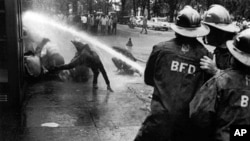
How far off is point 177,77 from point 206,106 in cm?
61

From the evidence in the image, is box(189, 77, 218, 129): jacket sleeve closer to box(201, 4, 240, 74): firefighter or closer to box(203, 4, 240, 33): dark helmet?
box(201, 4, 240, 74): firefighter

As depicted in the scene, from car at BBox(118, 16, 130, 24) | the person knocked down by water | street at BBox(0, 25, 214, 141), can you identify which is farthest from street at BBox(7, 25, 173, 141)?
car at BBox(118, 16, 130, 24)

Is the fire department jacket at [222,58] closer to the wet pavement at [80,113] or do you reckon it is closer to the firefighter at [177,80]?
the firefighter at [177,80]

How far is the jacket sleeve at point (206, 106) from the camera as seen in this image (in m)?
2.56

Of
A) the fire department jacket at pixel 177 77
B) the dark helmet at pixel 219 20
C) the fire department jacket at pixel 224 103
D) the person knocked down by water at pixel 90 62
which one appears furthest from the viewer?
the person knocked down by water at pixel 90 62

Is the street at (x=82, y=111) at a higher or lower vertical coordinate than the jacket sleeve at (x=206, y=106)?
lower

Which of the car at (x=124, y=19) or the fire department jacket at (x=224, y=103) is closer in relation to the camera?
the fire department jacket at (x=224, y=103)

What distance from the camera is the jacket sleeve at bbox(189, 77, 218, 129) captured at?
2564 mm

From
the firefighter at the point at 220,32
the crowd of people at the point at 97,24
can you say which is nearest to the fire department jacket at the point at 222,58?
the firefighter at the point at 220,32

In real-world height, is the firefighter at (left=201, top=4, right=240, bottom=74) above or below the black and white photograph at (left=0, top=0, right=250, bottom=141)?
above

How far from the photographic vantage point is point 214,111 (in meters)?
2.57

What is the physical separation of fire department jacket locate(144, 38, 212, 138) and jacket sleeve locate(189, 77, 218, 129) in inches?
17.3

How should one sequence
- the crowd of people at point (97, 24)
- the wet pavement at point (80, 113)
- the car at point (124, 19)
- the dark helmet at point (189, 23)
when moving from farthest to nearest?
the car at point (124, 19) < the crowd of people at point (97, 24) < the wet pavement at point (80, 113) < the dark helmet at point (189, 23)

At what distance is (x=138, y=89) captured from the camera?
29.4ft
